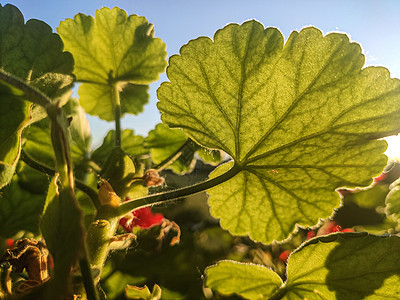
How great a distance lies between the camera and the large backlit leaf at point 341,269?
73cm

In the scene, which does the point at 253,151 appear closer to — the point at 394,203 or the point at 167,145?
the point at 394,203

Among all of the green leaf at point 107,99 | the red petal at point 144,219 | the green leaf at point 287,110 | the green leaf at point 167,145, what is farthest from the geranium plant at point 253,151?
the green leaf at point 107,99

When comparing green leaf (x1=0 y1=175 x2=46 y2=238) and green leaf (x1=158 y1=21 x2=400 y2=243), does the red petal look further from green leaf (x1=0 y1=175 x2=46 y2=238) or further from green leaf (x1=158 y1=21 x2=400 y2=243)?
green leaf (x1=158 y1=21 x2=400 y2=243)

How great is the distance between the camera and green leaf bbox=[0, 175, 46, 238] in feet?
3.79

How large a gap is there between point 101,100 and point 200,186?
2.50 ft

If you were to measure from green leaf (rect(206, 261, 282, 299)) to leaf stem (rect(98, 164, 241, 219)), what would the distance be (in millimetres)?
205

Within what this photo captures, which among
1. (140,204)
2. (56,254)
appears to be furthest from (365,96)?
(56,254)

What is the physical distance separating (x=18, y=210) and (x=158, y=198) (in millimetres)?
666

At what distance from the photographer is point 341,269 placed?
2.52ft

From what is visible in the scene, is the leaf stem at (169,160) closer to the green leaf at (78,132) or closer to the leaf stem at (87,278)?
the green leaf at (78,132)

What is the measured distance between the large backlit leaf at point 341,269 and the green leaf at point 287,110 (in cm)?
7

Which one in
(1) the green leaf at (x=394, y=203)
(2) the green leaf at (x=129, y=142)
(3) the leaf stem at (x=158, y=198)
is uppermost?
(2) the green leaf at (x=129, y=142)

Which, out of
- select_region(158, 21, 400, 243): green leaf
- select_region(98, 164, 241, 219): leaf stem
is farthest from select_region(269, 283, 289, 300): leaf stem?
select_region(98, 164, 241, 219): leaf stem

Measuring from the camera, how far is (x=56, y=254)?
1.38ft
